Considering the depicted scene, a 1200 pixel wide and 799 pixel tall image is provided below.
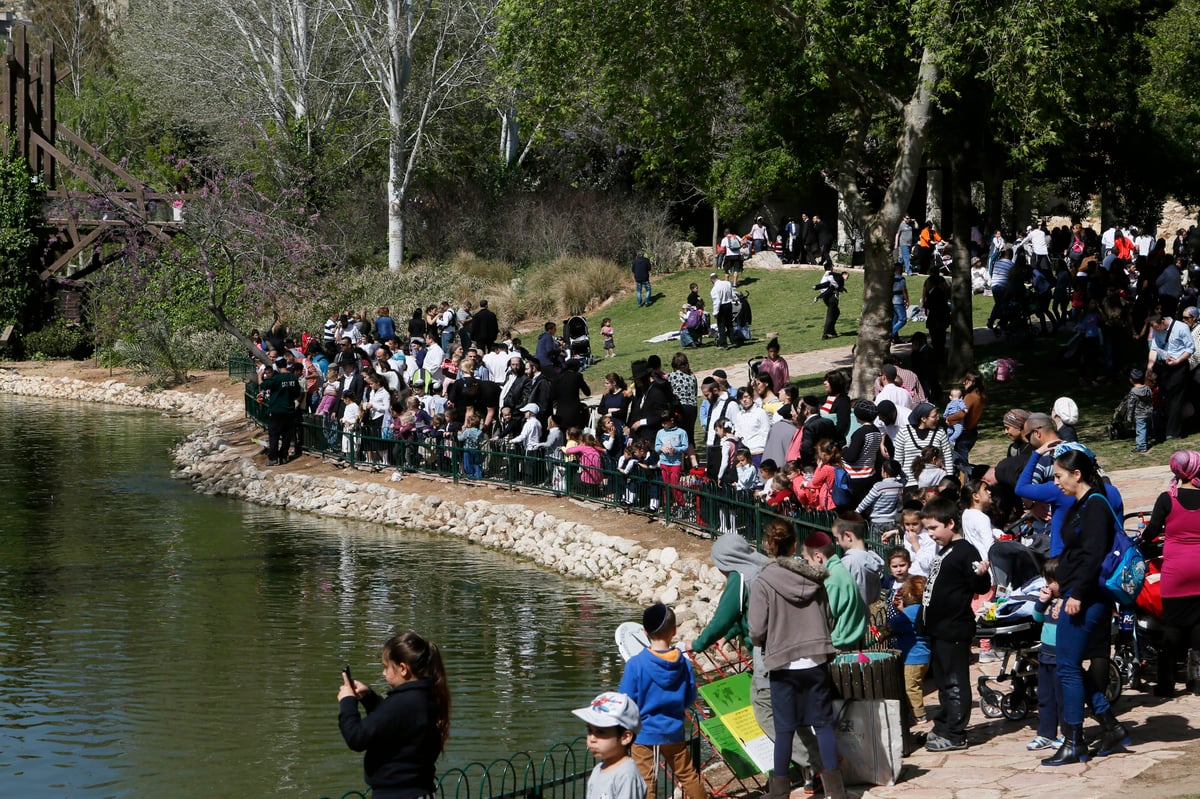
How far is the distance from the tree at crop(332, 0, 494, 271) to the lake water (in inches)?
861

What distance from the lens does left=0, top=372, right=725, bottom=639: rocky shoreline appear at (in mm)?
15758

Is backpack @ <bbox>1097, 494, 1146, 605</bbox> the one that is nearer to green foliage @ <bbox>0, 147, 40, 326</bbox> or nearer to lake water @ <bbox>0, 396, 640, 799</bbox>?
lake water @ <bbox>0, 396, 640, 799</bbox>

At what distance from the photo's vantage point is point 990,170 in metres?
24.2

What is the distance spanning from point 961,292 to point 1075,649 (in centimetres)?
1510

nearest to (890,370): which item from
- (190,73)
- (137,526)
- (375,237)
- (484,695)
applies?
(484,695)

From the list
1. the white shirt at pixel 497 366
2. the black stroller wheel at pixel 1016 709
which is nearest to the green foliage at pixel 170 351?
the white shirt at pixel 497 366

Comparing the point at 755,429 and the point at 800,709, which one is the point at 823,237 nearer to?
the point at 755,429

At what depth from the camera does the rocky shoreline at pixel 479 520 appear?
51.7 ft

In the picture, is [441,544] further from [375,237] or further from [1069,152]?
[375,237]

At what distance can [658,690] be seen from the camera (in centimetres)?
751

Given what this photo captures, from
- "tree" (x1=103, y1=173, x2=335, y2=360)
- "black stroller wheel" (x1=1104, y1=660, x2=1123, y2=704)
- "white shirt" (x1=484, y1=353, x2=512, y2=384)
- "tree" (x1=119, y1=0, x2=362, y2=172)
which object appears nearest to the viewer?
"black stroller wheel" (x1=1104, y1=660, x2=1123, y2=704)

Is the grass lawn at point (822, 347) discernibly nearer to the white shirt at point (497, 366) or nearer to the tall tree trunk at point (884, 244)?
the tall tree trunk at point (884, 244)

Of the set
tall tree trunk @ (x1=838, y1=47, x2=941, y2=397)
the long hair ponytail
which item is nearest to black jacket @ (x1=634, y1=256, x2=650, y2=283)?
tall tree trunk @ (x1=838, y1=47, x2=941, y2=397)

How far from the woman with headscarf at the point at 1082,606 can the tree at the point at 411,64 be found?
34349 mm
